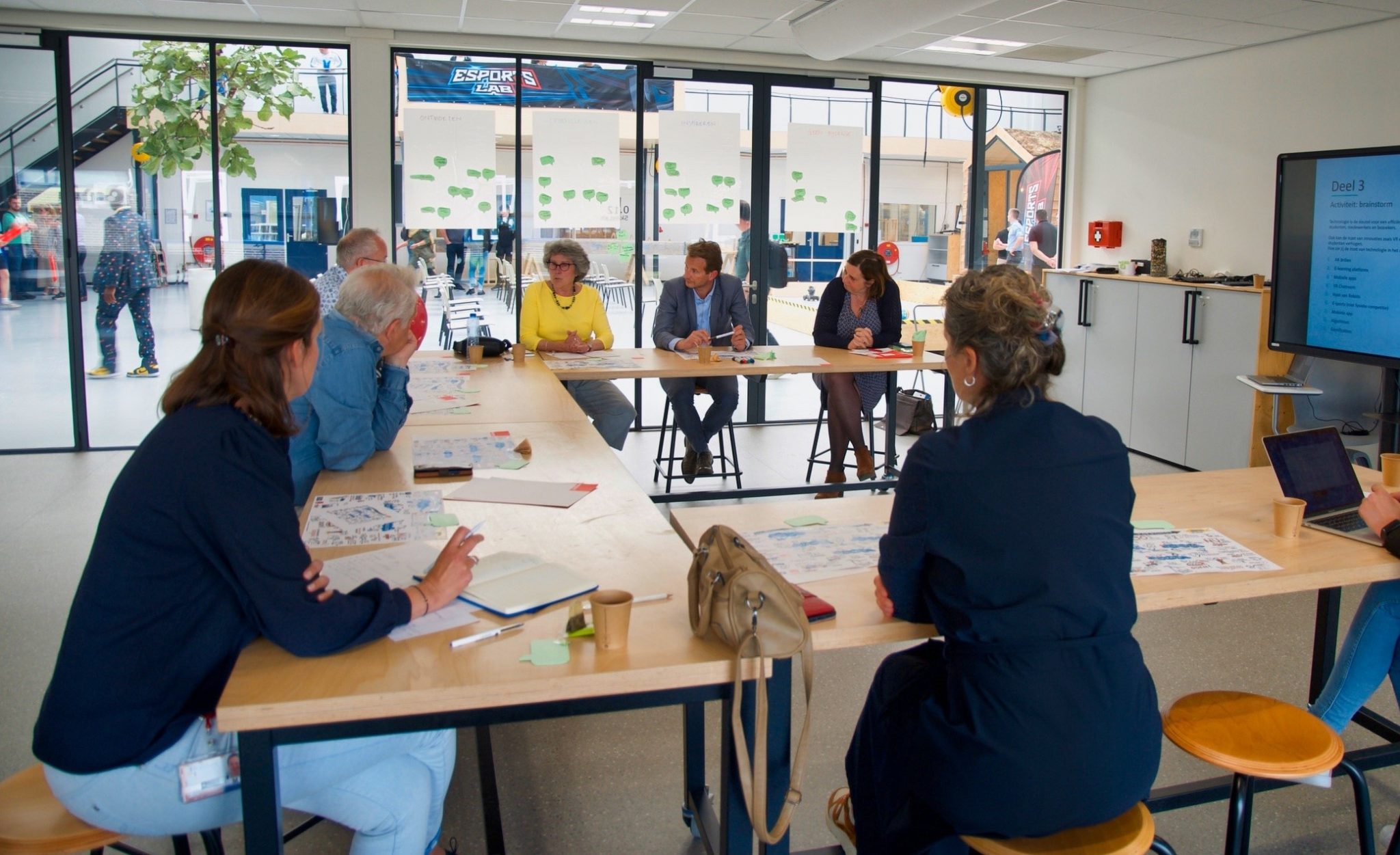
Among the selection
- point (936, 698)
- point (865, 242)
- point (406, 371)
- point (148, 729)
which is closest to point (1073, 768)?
point (936, 698)

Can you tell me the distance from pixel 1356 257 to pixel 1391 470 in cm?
312

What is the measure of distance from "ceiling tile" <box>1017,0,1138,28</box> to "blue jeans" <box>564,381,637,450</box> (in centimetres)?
311

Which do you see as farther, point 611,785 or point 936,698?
point 611,785

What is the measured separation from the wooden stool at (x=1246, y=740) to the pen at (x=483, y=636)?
1.29 meters

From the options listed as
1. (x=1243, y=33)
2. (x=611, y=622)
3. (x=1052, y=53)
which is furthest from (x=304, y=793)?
(x=1052, y=53)

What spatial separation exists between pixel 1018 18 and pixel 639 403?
350cm

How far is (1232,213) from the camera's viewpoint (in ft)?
23.1

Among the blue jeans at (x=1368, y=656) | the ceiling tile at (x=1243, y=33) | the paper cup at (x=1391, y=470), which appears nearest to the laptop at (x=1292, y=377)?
the ceiling tile at (x=1243, y=33)

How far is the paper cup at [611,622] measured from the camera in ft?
5.78

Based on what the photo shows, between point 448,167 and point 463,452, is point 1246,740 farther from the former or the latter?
point 448,167

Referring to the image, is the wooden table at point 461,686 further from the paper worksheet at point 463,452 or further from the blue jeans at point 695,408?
the blue jeans at point 695,408

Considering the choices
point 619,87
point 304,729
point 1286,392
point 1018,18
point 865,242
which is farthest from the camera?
point 865,242

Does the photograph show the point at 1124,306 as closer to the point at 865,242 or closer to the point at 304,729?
the point at 865,242

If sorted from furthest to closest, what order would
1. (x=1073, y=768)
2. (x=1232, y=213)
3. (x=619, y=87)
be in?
(x=619, y=87), (x=1232, y=213), (x=1073, y=768)
